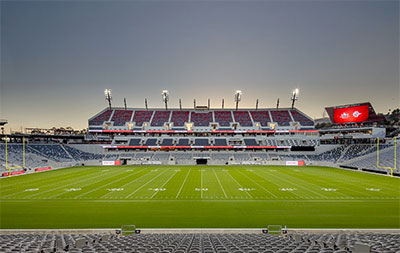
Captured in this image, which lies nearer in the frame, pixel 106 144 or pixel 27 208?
pixel 27 208

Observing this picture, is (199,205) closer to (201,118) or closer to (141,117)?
(201,118)

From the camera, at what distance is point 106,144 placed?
6184 cm

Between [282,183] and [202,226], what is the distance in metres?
16.8

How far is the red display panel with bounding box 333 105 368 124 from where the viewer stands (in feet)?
153

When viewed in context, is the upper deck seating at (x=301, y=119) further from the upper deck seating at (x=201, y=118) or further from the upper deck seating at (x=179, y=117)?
the upper deck seating at (x=179, y=117)

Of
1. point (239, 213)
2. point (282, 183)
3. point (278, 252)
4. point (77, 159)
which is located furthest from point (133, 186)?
point (77, 159)

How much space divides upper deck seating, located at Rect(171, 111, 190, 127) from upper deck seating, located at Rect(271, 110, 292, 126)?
2662 centimetres

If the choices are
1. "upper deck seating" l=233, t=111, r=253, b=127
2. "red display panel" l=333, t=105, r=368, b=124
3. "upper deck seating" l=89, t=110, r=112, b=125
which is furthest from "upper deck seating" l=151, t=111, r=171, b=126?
"red display panel" l=333, t=105, r=368, b=124

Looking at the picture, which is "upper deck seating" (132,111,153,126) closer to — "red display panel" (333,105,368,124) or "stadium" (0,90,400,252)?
"stadium" (0,90,400,252)

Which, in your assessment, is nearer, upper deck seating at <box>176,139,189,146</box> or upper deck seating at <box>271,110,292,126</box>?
upper deck seating at <box>176,139,189,146</box>

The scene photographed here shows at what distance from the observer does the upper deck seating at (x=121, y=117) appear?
67.2 meters

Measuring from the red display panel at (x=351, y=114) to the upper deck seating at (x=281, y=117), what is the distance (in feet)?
54.1

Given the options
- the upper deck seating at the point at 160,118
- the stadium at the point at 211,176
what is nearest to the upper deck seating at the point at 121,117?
the stadium at the point at 211,176

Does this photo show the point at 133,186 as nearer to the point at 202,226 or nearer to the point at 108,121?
the point at 202,226
